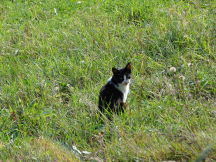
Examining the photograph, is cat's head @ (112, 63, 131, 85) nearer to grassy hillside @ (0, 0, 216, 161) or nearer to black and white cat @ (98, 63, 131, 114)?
black and white cat @ (98, 63, 131, 114)

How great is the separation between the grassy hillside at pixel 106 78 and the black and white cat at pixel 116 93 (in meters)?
0.13

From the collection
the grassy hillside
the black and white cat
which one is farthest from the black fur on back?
the grassy hillside

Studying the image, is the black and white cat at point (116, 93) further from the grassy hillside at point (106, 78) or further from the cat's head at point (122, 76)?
the grassy hillside at point (106, 78)

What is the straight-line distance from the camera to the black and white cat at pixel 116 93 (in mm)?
5266

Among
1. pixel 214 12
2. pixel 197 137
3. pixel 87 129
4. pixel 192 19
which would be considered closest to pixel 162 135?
pixel 197 137

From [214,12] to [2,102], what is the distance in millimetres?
3669

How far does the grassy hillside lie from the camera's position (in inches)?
169

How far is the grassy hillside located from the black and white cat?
13 cm

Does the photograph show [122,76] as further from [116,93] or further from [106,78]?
[106,78]

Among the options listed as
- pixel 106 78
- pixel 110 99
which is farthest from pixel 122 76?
pixel 106 78

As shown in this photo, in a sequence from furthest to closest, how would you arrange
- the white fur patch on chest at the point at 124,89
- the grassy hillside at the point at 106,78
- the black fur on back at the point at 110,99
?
the white fur patch on chest at the point at 124,89 < the black fur on back at the point at 110,99 < the grassy hillside at the point at 106,78

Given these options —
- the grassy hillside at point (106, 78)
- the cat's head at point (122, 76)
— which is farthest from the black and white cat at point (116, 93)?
the grassy hillside at point (106, 78)

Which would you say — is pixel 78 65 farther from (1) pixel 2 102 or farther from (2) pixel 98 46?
(1) pixel 2 102

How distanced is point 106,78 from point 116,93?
77cm
